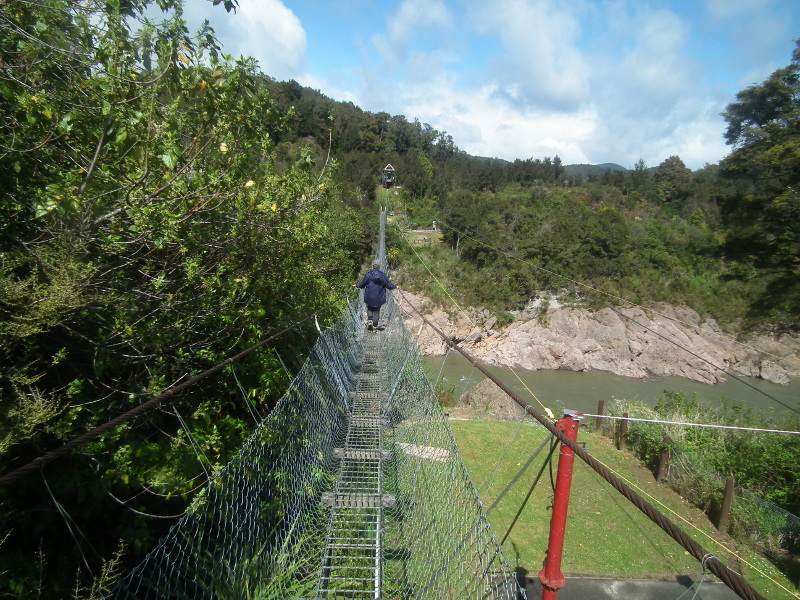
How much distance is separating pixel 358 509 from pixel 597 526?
270 centimetres

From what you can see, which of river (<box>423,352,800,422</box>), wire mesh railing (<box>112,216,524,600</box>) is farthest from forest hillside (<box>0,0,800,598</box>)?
river (<box>423,352,800,422</box>)

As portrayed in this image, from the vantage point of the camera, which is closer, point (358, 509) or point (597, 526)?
point (358, 509)

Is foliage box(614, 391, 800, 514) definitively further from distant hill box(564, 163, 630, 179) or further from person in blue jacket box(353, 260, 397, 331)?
distant hill box(564, 163, 630, 179)

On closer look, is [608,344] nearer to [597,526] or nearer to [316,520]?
[597,526]

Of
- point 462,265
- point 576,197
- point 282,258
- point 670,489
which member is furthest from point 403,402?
point 576,197

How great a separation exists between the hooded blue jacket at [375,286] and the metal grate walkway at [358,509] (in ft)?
4.34

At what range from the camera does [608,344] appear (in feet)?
46.3

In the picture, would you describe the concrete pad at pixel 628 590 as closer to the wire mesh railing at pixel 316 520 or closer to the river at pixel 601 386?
the wire mesh railing at pixel 316 520

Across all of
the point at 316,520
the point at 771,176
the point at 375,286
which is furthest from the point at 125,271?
the point at 771,176

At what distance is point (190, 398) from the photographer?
2502 millimetres

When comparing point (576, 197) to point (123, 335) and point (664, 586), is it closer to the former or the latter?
point (664, 586)

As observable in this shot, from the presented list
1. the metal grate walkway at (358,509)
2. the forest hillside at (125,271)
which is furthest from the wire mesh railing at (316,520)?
the forest hillside at (125,271)

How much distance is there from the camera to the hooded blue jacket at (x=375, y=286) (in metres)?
4.55

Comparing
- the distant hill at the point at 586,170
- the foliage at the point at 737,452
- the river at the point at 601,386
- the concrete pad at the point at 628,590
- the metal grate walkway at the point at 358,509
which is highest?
the distant hill at the point at 586,170
